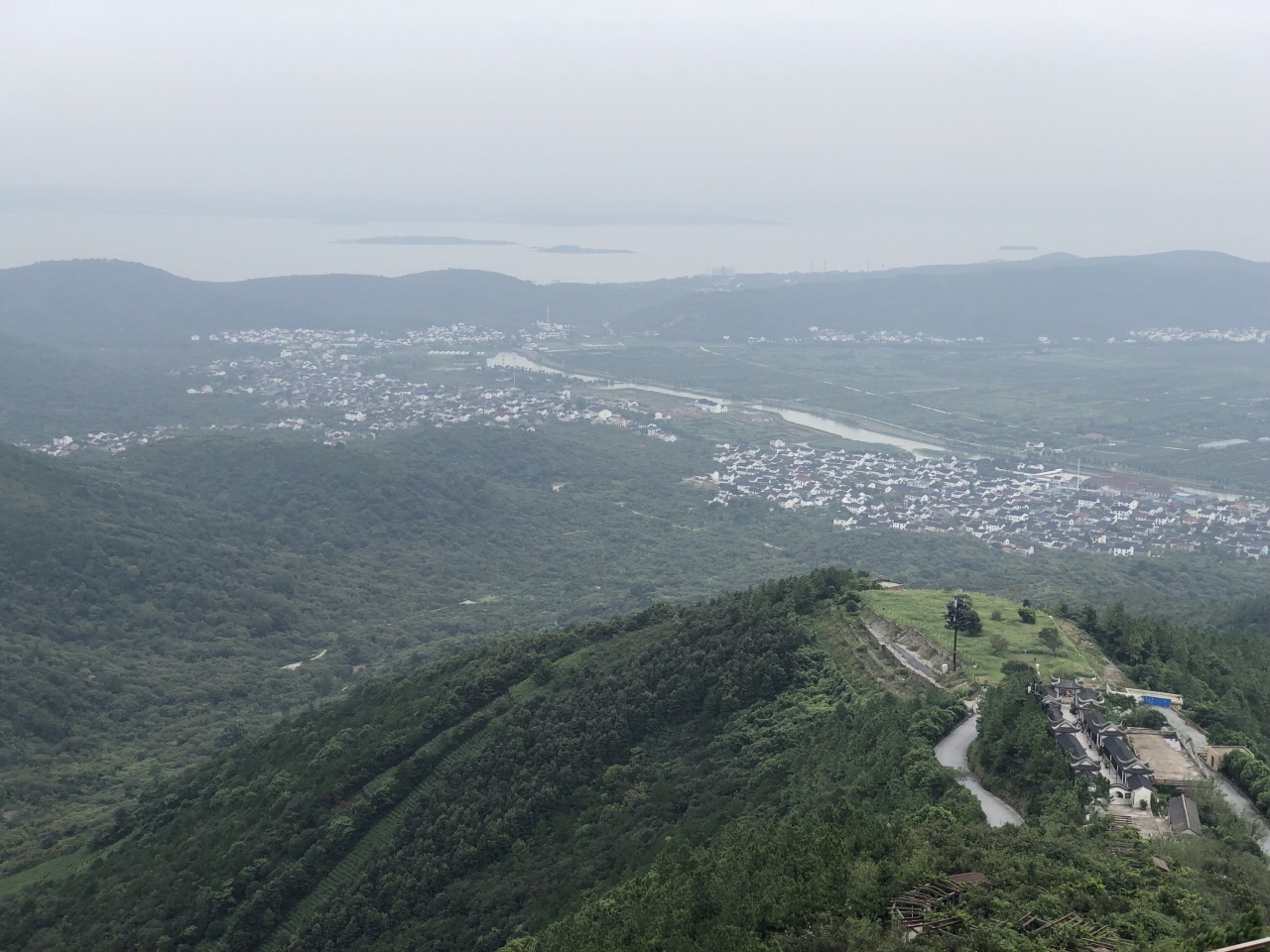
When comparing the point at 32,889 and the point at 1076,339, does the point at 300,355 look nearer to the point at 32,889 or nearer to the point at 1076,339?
the point at 1076,339

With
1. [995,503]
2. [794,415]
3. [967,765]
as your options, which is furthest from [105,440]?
[967,765]

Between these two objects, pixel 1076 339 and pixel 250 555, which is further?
pixel 1076 339

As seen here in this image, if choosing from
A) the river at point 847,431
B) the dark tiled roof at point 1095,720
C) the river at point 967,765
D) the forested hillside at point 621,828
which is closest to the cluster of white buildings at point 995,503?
the river at point 847,431

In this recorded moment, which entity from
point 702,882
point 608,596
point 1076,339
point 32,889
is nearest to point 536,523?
point 608,596

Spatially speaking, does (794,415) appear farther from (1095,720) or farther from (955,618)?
(1095,720)

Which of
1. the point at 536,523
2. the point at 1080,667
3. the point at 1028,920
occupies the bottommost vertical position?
the point at 536,523
